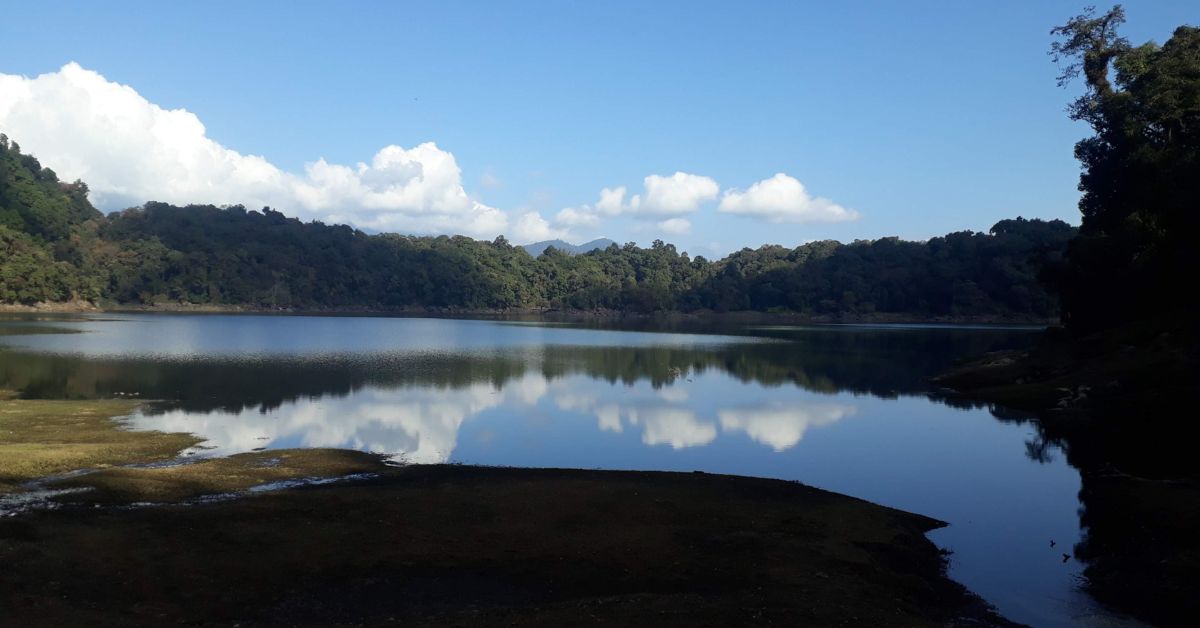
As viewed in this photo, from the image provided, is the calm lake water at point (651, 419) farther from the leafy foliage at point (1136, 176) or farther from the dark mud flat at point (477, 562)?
the leafy foliage at point (1136, 176)

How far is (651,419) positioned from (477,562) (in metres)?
25.2

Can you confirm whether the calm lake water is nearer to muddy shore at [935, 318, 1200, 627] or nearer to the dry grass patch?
muddy shore at [935, 318, 1200, 627]

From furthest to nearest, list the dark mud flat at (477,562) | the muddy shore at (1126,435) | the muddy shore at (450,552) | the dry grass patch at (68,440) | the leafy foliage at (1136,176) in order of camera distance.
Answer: the leafy foliage at (1136,176) < the dry grass patch at (68,440) < the muddy shore at (1126,435) < the muddy shore at (450,552) < the dark mud flat at (477,562)

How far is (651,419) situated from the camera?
40406mm

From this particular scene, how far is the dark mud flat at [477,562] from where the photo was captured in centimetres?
1262

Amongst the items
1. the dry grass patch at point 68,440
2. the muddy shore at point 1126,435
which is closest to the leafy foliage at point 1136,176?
the muddy shore at point 1126,435

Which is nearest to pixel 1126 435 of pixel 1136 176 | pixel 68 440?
pixel 1136 176

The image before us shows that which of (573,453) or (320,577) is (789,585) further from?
(573,453)

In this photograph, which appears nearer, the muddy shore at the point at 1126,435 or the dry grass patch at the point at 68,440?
the muddy shore at the point at 1126,435

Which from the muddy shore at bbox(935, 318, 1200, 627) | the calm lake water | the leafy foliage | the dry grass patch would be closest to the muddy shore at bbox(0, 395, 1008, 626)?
the dry grass patch

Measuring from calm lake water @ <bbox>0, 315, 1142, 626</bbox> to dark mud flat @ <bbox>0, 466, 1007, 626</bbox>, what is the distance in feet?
9.53

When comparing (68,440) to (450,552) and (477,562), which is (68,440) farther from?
(477,562)

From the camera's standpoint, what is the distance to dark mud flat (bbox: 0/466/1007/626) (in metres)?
12.6

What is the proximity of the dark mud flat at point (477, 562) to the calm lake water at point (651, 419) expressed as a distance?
9.53 ft
